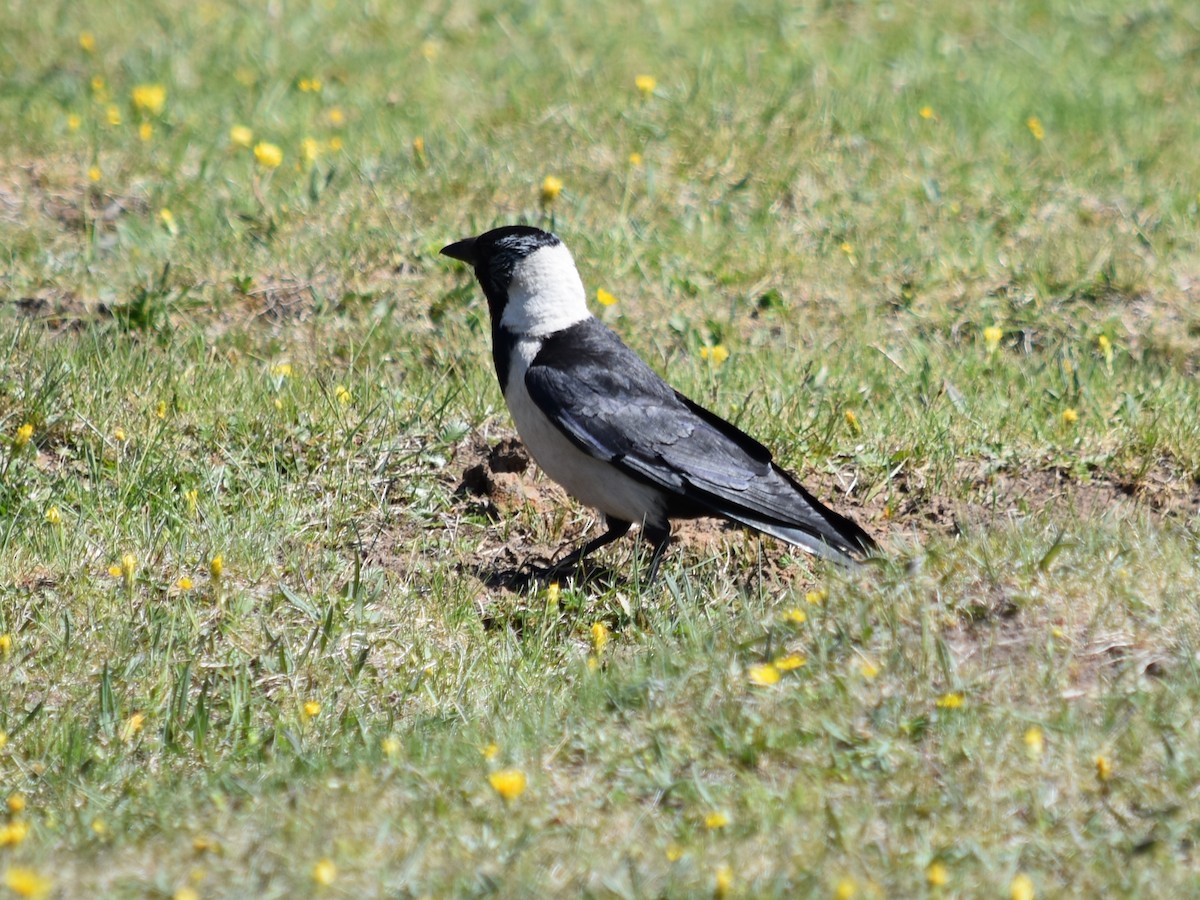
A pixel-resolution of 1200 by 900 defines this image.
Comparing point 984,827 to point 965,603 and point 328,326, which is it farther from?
point 328,326

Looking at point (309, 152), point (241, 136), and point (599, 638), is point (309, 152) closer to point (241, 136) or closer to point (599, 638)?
point (241, 136)

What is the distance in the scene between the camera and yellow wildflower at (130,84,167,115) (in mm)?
7457

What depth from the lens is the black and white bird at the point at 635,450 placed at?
4789mm

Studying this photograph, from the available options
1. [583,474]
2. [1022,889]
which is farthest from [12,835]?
[583,474]

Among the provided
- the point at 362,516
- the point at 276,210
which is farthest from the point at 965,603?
the point at 276,210

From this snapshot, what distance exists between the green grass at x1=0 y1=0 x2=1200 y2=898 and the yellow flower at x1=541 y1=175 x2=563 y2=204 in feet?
0.51

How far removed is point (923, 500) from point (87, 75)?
527 centimetres

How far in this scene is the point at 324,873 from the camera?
287 centimetres

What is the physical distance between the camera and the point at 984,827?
10.3 ft

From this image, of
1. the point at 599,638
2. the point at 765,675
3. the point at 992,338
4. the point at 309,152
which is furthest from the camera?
the point at 309,152

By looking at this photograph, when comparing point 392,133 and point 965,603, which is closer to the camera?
point 965,603

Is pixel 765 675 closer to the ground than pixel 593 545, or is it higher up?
higher up

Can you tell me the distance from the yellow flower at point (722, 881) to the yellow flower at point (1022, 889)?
567 mm

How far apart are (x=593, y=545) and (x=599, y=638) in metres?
0.74
